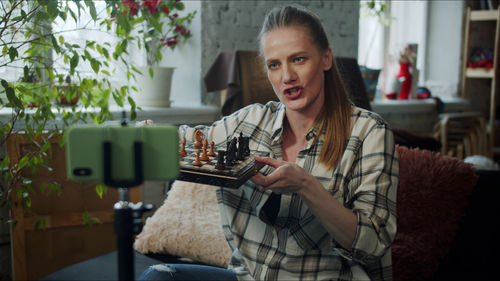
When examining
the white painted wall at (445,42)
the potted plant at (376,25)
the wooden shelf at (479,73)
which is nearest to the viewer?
the potted plant at (376,25)

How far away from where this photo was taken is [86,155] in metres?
0.47

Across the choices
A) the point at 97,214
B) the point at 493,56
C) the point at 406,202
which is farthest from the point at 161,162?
the point at 493,56

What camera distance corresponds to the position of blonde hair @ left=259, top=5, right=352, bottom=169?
1161 millimetres

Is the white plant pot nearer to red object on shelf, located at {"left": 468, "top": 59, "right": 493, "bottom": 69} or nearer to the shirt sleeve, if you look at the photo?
the shirt sleeve

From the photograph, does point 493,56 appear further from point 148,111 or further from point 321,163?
point 321,163

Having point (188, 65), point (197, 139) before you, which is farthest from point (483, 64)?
point (197, 139)

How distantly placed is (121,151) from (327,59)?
0.85m

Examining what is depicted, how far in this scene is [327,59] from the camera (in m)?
1.22

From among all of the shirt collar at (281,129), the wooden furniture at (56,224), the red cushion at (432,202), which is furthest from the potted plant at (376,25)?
the shirt collar at (281,129)

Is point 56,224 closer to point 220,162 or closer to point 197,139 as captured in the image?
point 197,139

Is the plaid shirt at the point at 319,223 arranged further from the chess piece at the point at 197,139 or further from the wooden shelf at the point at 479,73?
the wooden shelf at the point at 479,73

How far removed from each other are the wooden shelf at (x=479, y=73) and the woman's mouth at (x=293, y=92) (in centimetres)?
404

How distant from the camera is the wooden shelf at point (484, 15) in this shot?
4.49 m

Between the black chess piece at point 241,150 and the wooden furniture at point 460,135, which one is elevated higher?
the black chess piece at point 241,150
